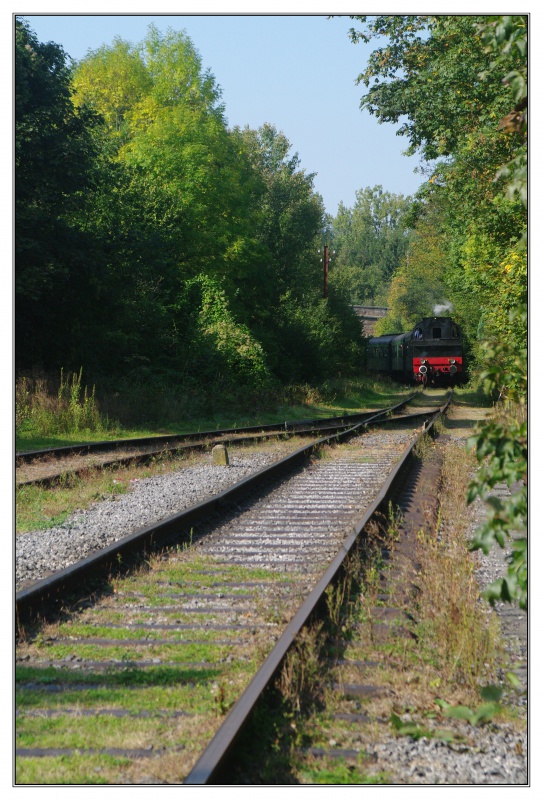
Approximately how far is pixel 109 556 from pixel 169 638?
1777 millimetres

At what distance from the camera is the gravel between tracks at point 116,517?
736cm

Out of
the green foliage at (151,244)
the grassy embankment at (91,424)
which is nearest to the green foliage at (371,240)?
the green foliage at (151,244)

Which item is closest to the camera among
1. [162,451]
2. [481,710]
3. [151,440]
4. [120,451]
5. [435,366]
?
[481,710]

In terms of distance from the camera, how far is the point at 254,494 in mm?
11203

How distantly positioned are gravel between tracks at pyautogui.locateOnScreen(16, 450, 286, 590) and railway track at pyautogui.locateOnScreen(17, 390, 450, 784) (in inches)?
19.6

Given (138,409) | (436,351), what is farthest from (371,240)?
(138,409)

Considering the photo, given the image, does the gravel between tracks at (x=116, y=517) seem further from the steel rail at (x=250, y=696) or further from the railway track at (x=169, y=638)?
the steel rail at (x=250, y=696)

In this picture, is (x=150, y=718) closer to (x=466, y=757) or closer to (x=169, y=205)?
(x=466, y=757)

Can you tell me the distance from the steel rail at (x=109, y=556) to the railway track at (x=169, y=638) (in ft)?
0.05

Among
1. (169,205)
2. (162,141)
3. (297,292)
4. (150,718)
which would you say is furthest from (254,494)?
(297,292)

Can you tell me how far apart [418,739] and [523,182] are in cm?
256

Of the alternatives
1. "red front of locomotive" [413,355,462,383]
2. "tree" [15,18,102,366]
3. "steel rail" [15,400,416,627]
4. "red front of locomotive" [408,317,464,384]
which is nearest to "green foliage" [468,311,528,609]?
"steel rail" [15,400,416,627]

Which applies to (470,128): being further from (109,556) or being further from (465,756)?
(465,756)

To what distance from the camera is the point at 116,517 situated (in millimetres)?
9391
